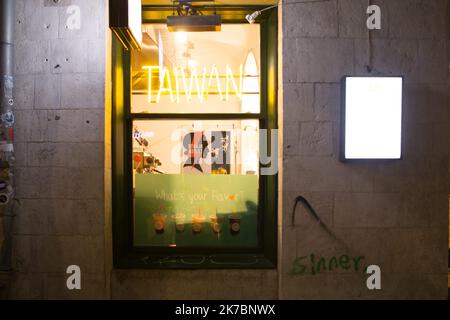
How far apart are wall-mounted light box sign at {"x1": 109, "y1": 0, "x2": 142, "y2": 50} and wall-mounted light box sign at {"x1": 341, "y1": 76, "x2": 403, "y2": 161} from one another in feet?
8.27

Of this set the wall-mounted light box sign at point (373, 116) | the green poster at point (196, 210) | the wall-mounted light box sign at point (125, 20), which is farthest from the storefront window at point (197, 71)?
the wall-mounted light box sign at point (373, 116)

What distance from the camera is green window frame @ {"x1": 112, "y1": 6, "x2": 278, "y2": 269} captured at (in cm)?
532

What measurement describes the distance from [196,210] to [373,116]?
2.52 m

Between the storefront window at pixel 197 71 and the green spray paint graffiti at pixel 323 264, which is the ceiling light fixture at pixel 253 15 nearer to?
the storefront window at pixel 197 71

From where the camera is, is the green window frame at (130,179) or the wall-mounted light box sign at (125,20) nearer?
the wall-mounted light box sign at (125,20)

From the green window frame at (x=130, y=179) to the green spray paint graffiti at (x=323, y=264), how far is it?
35 centimetres

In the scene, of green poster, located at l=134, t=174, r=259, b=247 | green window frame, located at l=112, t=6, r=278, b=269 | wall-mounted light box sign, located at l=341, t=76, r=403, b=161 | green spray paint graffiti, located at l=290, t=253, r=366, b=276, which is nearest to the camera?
wall-mounted light box sign, located at l=341, t=76, r=403, b=161

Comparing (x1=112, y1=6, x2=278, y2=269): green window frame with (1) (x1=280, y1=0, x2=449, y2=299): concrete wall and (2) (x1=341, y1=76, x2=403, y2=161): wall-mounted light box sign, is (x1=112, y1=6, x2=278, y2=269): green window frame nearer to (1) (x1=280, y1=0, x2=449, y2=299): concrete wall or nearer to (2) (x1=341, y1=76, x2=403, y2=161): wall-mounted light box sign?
(1) (x1=280, y1=0, x2=449, y2=299): concrete wall

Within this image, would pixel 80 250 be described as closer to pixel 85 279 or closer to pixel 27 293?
pixel 85 279

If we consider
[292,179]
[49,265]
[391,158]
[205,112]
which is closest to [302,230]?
[292,179]

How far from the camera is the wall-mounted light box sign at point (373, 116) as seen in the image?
16.1ft

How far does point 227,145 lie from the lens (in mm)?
5621

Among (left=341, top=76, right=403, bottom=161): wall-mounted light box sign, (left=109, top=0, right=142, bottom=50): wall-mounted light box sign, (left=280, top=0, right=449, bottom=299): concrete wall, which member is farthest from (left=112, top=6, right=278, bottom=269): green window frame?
(left=341, top=76, right=403, bottom=161): wall-mounted light box sign

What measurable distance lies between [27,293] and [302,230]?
11.2ft
